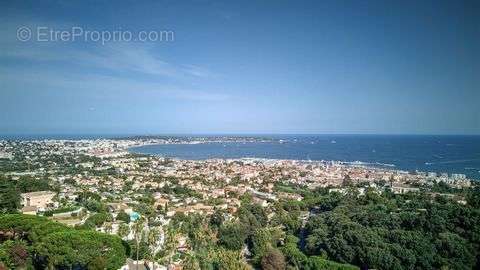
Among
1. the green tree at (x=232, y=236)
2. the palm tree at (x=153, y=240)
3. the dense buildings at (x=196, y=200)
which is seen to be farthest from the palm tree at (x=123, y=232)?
the green tree at (x=232, y=236)

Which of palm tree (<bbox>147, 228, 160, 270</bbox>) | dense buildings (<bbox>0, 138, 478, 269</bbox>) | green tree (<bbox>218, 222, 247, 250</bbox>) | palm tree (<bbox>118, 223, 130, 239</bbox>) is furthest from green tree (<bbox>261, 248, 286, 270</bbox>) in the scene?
palm tree (<bbox>118, 223, 130, 239</bbox>)

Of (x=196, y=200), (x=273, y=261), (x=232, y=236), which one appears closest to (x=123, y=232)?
(x=232, y=236)

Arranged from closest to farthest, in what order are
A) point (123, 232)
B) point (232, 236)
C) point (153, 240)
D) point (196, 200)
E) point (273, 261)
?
point (273, 261) → point (153, 240) → point (123, 232) → point (232, 236) → point (196, 200)

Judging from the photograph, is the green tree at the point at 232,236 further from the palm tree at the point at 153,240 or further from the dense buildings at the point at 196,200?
the palm tree at the point at 153,240

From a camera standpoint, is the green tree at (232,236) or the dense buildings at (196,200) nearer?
the dense buildings at (196,200)

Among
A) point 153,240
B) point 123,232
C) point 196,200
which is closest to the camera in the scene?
point 153,240

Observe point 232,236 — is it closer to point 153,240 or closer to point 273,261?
point 273,261

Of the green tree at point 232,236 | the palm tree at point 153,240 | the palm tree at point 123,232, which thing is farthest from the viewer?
the green tree at point 232,236

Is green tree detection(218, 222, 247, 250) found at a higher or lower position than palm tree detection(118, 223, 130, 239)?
lower

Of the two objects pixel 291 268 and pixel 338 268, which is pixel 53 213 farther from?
pixel 338 268

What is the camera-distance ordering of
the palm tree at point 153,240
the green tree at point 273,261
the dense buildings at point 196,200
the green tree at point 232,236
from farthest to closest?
the green tree at point 232,236, the dense buildings at point 196,200, the palm tree at point 153,240, the green tree at point 273,261

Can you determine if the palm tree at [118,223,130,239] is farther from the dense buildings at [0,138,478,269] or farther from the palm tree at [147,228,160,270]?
the palm tree at [147,228,160,270]

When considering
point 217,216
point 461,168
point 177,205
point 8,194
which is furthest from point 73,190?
point 461,168
